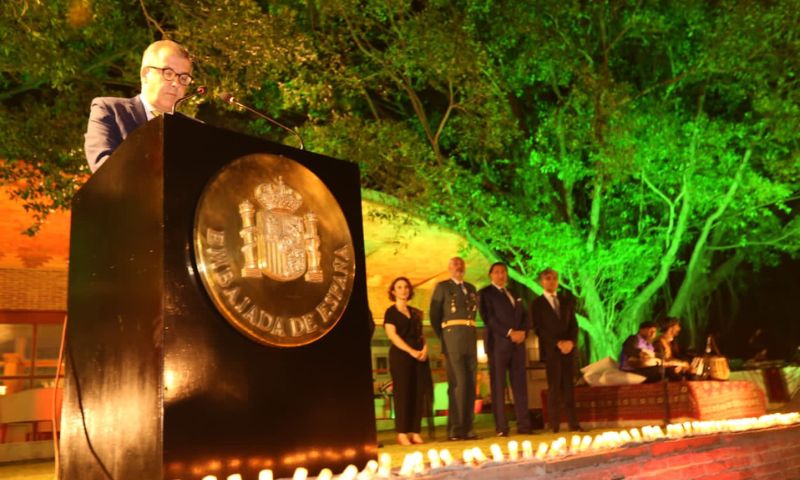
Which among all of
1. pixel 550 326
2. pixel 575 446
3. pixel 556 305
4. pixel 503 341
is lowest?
pixel 575 446

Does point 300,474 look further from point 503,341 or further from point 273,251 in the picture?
point 503,341

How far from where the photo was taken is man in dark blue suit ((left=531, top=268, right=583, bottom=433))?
323 inches

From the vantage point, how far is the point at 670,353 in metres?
9.84

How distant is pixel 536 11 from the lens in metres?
12.5

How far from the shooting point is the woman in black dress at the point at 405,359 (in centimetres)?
753

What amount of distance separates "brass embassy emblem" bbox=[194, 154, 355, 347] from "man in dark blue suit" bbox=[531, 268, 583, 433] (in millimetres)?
6090

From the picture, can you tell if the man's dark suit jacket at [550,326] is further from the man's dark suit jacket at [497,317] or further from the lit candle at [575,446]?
the lit candle at [575,446]

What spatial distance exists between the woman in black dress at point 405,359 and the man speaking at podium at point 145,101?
5091mm

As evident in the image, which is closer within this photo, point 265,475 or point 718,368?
point 265,475

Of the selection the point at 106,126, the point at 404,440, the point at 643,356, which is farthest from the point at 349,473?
the point at 643,356

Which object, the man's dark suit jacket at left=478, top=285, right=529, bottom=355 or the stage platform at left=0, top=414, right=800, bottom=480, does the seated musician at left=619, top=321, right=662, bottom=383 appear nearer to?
the man's dark suit jacket at left=478, top=285, right=529, bottom=355


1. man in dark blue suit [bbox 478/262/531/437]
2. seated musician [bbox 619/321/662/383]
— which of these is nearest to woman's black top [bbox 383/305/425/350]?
man in dark blue suit [bbox 478/262/531/437]

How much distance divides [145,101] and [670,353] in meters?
8.73

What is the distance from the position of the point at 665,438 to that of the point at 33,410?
10142 millimetres
